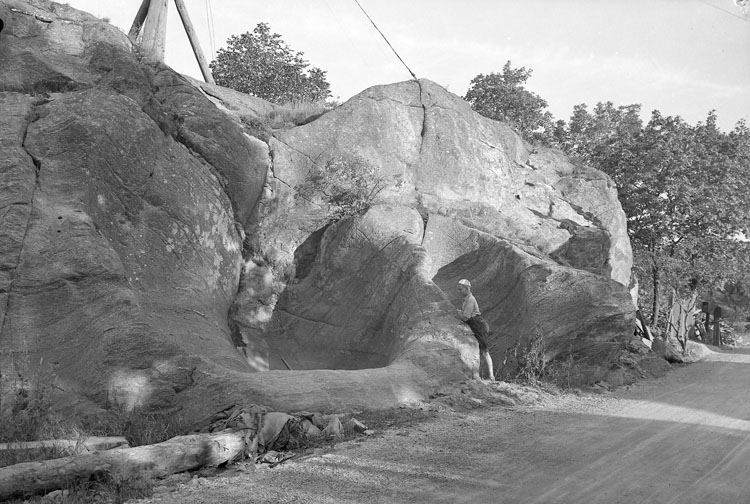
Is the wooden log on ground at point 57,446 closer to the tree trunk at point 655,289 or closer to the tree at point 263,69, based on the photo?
the tree trunk at point 655,289

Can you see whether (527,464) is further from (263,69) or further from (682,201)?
(263,69)

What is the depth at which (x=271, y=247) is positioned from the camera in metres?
16.1

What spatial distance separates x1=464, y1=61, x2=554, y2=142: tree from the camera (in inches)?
1267

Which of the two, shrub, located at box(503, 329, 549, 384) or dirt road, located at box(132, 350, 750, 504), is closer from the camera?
dirt road, located at box(132, 350, 750, 504)

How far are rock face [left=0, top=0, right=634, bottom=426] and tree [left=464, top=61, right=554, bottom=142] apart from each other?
12353mm

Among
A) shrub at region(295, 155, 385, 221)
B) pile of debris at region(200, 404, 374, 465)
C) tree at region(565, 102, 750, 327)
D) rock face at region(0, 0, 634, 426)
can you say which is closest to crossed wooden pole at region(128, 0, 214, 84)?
rock face at region(0, 0, 634, 426)

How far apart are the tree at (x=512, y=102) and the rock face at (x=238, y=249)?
40.5 feet

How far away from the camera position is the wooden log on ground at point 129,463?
620 cm

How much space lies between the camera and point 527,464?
7277mm

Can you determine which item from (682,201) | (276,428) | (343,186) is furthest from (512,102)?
(276,428)

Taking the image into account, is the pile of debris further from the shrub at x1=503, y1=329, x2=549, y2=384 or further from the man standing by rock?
the shrub at x1=503, y1=329, x2=549, y2=384

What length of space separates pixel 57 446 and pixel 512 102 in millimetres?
28368

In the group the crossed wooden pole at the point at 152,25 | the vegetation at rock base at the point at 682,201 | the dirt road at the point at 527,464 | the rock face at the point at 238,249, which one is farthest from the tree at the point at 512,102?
the dirt road at the point at 527,464

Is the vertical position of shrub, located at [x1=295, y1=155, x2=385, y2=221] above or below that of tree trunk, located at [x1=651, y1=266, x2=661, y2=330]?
above
